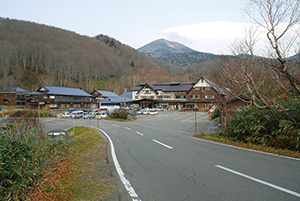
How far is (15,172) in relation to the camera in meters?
3.74

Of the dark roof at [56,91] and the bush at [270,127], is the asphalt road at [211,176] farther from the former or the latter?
the dark roof at [56,91]

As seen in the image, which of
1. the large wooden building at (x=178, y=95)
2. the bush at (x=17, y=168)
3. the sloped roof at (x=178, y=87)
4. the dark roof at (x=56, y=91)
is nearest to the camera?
the bush at (x=17, y=168)

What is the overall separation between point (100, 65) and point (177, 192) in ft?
418

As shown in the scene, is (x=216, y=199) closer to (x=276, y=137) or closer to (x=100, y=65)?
(x=276, y=137)

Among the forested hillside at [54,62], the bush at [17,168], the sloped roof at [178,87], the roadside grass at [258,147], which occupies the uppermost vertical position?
the forested hillside at [54,62]

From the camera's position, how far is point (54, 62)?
10331 cm

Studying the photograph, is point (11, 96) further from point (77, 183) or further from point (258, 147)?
point (258, 147)

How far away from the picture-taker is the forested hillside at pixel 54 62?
9050cm

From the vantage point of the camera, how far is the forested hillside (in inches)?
3563

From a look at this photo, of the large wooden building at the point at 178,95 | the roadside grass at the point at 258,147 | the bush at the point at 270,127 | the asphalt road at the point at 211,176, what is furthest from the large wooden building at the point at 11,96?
the bush at the point at 270,127

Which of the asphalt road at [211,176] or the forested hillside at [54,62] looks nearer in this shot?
the asphalt road at [211,176]

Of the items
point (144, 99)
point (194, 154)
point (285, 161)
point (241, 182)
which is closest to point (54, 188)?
point (241, 182)

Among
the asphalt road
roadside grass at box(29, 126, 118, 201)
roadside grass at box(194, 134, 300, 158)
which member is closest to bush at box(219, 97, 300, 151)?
roadside grass at box(194, 134, 300, 158)

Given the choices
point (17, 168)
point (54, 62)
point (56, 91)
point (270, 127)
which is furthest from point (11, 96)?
point (270, 127)
